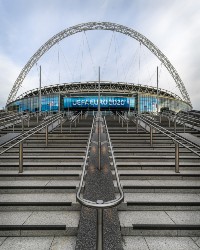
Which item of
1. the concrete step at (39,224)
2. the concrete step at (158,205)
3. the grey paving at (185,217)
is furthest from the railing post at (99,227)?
the grey paving at (185,217)

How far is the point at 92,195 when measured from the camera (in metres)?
4.82

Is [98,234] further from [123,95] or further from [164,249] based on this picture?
[123,95]

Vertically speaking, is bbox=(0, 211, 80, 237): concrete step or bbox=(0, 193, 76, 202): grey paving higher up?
bbox=(0, 193, 76, 202): grey paving

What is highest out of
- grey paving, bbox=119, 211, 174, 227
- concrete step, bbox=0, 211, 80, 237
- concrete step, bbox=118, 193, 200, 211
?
concrete step, bbox=118, 193, 200, 211

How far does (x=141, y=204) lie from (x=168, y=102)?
6685 cm

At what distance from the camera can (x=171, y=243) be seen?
12.8 ft

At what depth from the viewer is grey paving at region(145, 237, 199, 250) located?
3742mm

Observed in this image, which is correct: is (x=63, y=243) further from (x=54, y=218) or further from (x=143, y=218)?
(x=143, y=218)

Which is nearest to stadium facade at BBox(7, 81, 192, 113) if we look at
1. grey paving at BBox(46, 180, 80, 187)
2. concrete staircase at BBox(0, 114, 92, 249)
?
concrete staircase at BBox(0, 114, 92, 249)

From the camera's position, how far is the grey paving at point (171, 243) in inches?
147

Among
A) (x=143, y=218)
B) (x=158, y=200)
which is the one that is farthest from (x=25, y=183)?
(x=158, y=200)

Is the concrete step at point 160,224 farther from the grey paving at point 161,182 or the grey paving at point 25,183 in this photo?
the grey paving at point 25,183

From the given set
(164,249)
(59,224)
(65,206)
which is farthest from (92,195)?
(164,249)

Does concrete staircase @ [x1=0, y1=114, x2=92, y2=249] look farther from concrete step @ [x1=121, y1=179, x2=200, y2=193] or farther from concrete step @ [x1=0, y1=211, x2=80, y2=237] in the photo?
concrete step @ [x1=121, y1=179, x2=200, y2=193]
